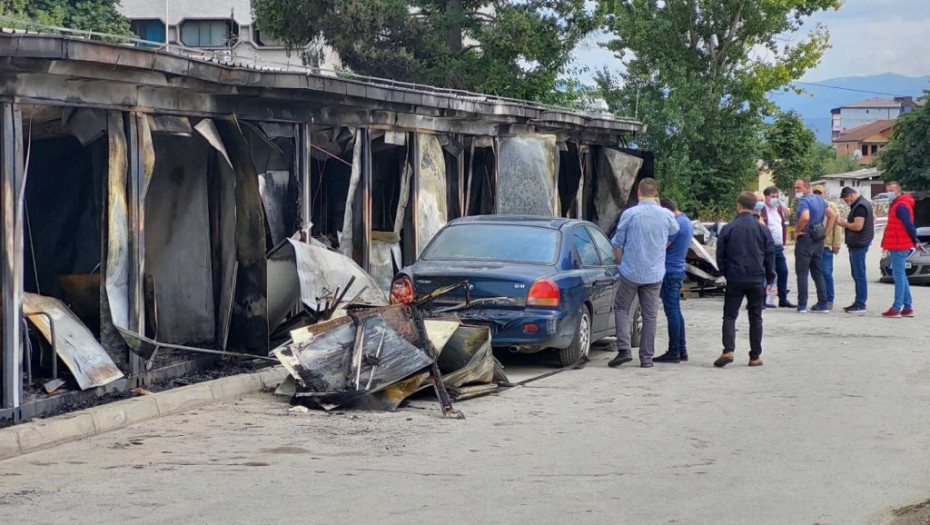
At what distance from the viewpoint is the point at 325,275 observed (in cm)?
1194

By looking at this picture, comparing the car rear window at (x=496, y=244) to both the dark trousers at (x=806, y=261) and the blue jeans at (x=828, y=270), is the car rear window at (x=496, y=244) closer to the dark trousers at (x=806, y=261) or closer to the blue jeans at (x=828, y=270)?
the dark trousers at (x=806, y=261)

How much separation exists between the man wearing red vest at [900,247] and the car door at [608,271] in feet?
18.4

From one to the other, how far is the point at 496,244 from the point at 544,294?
1.12 metres

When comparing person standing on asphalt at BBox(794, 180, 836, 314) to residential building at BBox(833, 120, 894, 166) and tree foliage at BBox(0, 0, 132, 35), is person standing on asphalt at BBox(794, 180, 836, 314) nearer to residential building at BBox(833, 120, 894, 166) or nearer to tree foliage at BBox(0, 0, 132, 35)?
tree foliage at BBox(0, 0, 132, 35)

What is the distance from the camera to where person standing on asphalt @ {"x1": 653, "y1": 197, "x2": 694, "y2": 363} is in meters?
12.3

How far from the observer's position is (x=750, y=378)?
36.7ft

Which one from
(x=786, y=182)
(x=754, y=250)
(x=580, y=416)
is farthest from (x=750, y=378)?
(x=786, y=182)

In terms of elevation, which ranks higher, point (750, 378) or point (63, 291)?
point (63, 291)

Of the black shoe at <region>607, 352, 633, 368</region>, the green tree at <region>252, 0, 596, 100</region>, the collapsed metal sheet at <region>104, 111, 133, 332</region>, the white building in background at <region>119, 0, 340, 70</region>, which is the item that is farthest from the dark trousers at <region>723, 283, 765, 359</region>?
the white building in background at <region>119, 0, 340, 70</region>

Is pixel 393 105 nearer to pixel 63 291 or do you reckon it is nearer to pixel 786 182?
pixel 63 291

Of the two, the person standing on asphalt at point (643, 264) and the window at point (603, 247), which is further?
the window at point (603, 247)

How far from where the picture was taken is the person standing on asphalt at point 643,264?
38.4 feet

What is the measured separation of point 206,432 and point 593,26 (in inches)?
1018

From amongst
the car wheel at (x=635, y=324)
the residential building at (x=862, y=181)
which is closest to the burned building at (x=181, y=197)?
the car wheel at (x=635, y=324)
